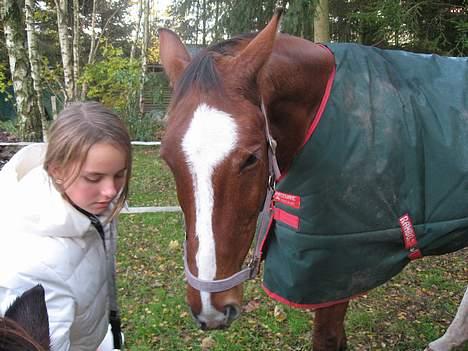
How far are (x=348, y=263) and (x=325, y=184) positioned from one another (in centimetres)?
46

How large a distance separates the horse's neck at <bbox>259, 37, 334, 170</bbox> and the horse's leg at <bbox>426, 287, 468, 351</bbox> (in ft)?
6.50

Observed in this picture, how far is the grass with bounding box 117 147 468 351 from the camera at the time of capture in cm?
330

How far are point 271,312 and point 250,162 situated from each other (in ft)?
7.76

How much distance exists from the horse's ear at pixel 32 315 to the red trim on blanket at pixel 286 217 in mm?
1382

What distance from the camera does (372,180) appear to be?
210 centimetres

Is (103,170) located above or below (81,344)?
above

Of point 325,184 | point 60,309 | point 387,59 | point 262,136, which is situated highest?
point 387,59

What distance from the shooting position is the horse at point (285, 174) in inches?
61.8

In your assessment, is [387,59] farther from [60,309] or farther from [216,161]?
[60,309]

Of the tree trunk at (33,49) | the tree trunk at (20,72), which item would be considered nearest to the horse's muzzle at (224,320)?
the tree trunk at (33,49)

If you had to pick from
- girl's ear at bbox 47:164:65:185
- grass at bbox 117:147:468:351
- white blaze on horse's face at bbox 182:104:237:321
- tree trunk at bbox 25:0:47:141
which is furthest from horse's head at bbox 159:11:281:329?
tree trunk at bbox 25:0:47:141

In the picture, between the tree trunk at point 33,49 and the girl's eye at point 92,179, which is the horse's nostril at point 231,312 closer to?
the girl's eye at point 92,179

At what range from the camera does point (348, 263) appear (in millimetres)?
2232

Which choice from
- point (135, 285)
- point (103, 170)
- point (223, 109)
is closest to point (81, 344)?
point (103, 170)
